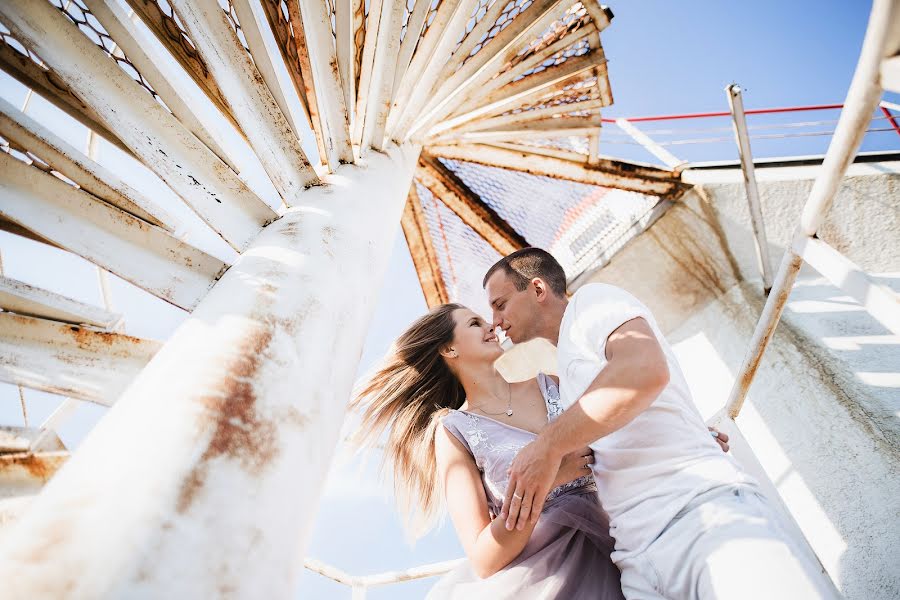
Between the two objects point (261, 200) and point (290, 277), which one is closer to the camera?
point (290, 277)

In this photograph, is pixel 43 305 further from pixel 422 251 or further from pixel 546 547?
pixel 422 251

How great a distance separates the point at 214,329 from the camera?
1032mm

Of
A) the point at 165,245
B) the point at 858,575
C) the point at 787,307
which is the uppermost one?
the point at 787,307

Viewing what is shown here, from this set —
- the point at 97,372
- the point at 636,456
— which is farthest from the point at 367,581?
the point at 97,372

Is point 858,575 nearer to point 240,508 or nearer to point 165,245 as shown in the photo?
point 240,508

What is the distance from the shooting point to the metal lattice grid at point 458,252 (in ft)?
19.7

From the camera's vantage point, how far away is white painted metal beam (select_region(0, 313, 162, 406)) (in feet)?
4.06

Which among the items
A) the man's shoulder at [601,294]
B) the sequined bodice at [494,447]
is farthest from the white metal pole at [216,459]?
the sequined bodice at [494,447]

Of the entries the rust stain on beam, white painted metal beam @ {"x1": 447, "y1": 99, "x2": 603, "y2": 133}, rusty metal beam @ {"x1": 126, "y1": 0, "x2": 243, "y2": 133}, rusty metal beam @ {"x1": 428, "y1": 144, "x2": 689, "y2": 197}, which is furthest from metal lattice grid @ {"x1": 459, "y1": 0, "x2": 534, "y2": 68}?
the rust stain on beam

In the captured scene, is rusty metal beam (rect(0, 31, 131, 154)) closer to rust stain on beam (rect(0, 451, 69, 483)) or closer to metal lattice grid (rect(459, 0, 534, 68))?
rust stain on beam (rect(0, 451, 69, 483))

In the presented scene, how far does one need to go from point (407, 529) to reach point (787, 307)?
4172mm

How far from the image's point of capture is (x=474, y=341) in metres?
3.39

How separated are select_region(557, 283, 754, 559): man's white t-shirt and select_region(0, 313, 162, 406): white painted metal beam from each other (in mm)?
1661

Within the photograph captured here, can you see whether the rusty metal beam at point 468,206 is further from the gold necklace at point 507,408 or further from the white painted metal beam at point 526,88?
the gold necklace at point 507,408
